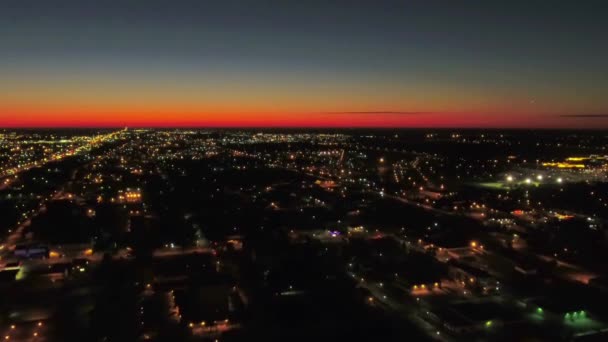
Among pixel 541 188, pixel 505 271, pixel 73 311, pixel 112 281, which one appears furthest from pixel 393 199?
pixel 73 311

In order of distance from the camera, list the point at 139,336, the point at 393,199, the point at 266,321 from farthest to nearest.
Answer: the point at 393,199 → the point at 266,321 → the point at 139,336

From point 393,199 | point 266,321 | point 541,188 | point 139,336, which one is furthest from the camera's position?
point 541,188

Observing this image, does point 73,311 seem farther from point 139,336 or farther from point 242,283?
point 242,283

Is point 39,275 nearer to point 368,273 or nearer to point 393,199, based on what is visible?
point 368,273

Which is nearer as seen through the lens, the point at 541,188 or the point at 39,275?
the point at 39,275

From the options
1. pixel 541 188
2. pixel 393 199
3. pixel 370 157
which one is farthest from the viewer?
pixel 370 157

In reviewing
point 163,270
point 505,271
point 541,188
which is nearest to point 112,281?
point 163,270

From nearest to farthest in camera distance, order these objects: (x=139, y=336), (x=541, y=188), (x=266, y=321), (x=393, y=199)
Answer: (x=139, y=336), (x=266, y=321), (x=393, y=199), (x=541, y=188)
